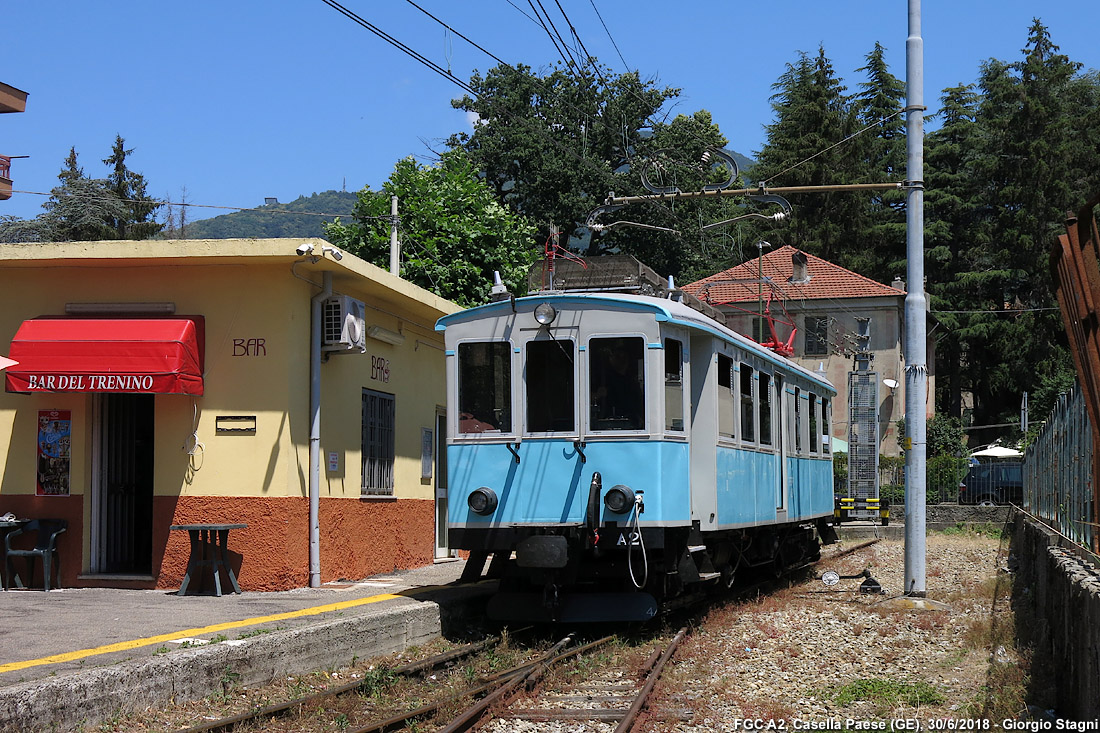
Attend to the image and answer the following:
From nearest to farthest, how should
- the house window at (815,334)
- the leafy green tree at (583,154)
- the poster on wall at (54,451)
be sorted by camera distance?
the poster on wall at (54,451) < the leafy green tree at (583,154) < the house window at (815,334)

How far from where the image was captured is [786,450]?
560 inches

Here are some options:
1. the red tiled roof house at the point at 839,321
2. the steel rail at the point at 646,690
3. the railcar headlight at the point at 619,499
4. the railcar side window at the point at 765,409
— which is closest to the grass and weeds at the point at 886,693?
the steel rail at the point at 646,690

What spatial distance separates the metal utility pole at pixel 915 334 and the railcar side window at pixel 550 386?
4518 mm

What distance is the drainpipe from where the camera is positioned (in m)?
12.9

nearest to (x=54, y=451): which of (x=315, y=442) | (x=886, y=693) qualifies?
(x=315, y=442)

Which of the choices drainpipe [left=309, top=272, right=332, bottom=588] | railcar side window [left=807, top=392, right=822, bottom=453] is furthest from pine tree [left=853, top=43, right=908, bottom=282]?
drainpipe [left=309, top=272, right=332, bottom=588]

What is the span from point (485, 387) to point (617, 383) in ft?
4.21

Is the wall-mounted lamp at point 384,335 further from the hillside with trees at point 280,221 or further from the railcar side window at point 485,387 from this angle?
the hillside with trees at point 280,221

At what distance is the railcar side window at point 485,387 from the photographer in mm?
10930

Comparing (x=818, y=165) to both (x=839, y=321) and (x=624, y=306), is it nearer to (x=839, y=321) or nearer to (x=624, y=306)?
(x=839, y=321)

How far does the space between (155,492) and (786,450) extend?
722cm

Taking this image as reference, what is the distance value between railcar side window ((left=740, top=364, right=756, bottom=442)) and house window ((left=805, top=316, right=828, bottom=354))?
33554 mm

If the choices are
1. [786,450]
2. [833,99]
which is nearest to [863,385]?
[786,450]

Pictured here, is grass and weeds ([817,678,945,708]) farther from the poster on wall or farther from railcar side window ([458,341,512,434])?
the poster on wall
